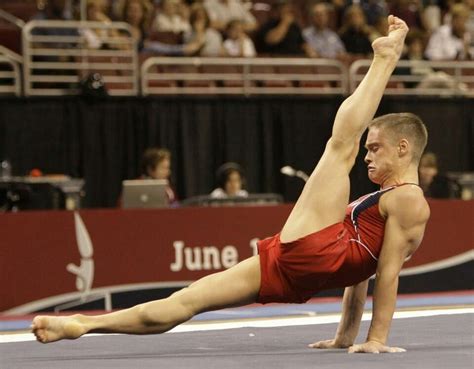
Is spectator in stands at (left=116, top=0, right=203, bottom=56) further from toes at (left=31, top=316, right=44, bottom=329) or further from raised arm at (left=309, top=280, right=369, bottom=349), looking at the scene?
toes at (left=31, top=316, right=44, bottom=329)

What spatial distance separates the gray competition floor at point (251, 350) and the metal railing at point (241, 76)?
6.61m

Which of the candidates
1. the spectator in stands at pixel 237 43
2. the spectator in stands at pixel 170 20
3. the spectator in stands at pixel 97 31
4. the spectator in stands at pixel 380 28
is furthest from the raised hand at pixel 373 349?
the spectator in stands at pixel 380 28

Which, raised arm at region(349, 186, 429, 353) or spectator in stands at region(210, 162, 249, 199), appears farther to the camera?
spectator in stands at region(210, 162, 249, 199)

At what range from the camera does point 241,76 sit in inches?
524

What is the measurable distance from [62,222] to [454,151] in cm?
679

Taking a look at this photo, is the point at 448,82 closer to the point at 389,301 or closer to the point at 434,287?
the point at 434,287

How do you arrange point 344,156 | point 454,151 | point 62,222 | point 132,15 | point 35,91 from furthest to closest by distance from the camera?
point 454,151, point 132,15, point 35,91, point 62,222, point 344,156

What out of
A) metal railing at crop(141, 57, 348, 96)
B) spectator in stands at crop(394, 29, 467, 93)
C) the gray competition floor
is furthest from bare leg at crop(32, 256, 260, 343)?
spectator in stands at crop(394, 29, 467, 93)

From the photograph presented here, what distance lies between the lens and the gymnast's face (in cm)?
518

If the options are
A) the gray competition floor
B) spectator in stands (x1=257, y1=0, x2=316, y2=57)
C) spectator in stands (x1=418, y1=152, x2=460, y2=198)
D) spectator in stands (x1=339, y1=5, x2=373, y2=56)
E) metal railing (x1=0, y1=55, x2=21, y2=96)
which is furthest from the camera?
spectator in stands (x1=339, y1=5, x2=373, y2=56)

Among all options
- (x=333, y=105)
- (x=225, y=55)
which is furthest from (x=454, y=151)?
(x=225, y=55)

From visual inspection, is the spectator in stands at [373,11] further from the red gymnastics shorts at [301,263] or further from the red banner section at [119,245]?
the red gymnastics shorts at [301,263]

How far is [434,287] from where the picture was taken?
9.85 m

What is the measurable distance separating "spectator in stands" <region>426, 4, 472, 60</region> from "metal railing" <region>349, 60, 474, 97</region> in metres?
0.37
